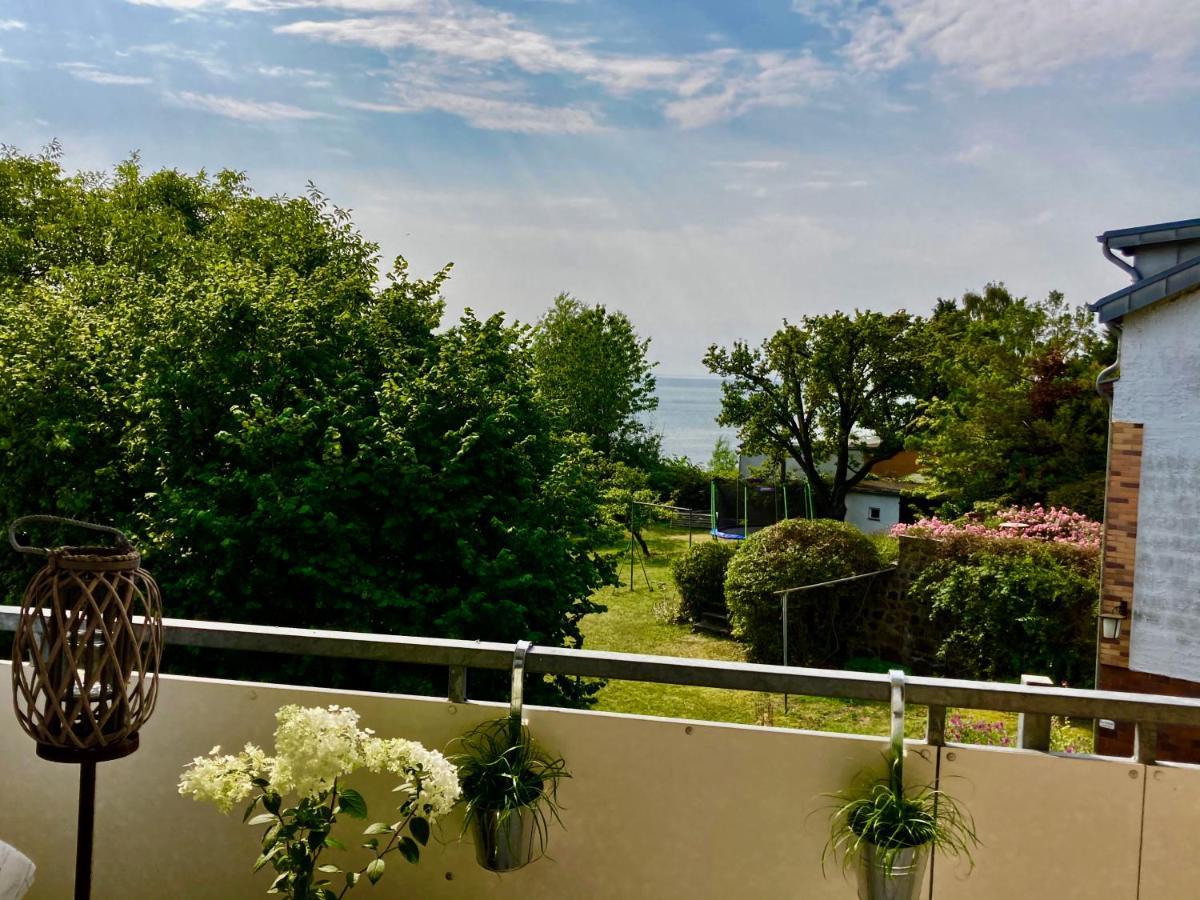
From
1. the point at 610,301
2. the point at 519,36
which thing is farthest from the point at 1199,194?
the point at 610,301

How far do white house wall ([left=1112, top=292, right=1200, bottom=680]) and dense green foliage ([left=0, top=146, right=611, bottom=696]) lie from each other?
376cm

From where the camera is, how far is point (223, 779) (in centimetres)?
184

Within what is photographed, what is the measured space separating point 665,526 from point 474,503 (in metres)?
18.5

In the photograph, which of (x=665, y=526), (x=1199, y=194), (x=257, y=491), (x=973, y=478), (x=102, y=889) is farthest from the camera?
(x=1199, y=194)

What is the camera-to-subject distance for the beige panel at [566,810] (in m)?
2.01

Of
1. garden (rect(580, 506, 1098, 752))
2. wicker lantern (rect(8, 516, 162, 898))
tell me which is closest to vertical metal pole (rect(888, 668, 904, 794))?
wicker lantern (rect(8, 516, 162, 898))

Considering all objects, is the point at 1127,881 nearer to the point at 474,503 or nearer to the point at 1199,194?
the point at 474,503

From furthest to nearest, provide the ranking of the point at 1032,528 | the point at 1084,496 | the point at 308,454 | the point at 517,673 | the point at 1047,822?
the point at 1084,496 → the point at 1032,528 → the point at 308,454 → the point at 517,673 → the point at 1047,822

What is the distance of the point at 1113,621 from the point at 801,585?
463 centimetres

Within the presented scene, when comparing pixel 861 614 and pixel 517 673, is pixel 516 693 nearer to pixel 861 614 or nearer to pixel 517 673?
pixel 517 673

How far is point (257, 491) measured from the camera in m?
5.89

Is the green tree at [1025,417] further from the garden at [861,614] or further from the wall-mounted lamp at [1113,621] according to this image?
the wall-mounted lamp at [1113,621]

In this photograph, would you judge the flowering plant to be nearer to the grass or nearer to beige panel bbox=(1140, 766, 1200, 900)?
beige panel bbox=(1140, 766, 1200, 900)

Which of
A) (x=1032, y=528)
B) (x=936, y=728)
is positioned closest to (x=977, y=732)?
(x=1032, y=528)
